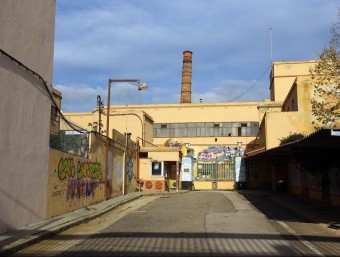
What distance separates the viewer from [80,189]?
58.0ft

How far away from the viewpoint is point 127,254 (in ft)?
27.4

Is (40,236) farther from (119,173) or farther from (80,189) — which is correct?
(119,173)

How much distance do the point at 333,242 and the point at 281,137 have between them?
2391 centimetres

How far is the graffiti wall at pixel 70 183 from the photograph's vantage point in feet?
46.8

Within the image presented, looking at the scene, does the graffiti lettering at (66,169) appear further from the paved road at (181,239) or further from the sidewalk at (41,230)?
the paved road at (181,239)

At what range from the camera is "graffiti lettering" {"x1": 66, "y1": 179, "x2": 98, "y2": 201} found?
16.2 m

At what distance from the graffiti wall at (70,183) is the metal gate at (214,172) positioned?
2043cm

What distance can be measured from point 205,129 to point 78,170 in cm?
3386

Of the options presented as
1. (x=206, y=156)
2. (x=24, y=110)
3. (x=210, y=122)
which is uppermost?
(x=210, y=122)

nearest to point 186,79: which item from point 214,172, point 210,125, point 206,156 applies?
point 210,125

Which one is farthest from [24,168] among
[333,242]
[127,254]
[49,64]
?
[333,242]

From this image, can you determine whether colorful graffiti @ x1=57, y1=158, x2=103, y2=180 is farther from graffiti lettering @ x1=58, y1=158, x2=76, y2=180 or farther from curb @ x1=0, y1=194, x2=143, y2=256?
curb @ x1=0, y1=194, x2=143, y2=256

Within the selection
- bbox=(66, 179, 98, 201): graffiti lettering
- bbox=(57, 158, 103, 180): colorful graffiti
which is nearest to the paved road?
bbox=(66, 179, 98, 201): graffiti lettering

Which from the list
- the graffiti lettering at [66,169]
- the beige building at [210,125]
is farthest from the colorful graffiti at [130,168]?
the graffiti lettering at [66,169]
